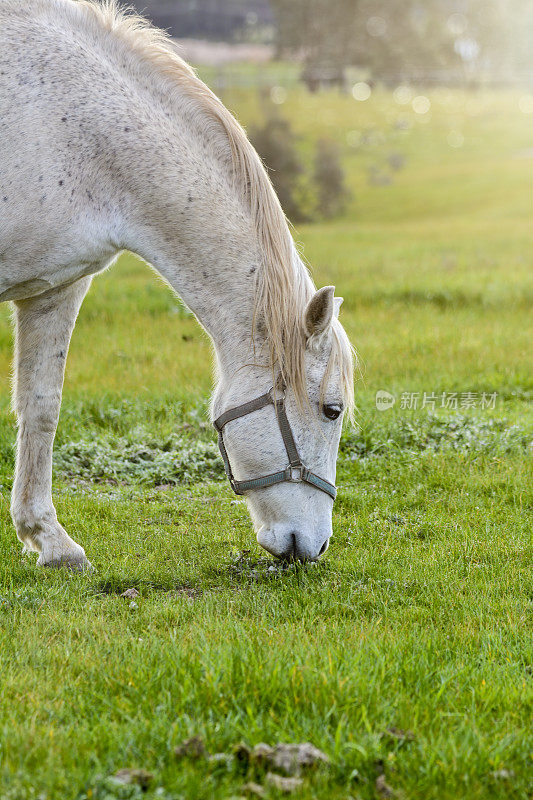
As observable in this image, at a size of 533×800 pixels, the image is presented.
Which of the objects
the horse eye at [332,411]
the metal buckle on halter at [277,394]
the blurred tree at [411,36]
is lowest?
the horse eye at [332,411]

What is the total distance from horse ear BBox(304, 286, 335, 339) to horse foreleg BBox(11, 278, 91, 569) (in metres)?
1.43

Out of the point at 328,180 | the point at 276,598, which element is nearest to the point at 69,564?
the point at 276,598

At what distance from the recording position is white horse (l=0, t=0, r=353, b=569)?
3785 mm

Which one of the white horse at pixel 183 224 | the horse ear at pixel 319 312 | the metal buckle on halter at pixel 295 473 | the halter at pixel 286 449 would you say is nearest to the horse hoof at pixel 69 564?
the white horse at pixel 183 224

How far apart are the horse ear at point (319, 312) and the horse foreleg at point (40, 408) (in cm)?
143

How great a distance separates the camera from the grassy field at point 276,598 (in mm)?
2510

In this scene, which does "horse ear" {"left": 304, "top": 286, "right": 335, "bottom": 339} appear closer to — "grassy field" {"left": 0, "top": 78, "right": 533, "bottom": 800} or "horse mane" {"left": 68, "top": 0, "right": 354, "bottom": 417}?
"horse mane" {"left": 68, "top": 0, "right": 354, "bottom": 417}

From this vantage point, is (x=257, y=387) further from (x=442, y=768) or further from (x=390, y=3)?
(x=390, y=3)

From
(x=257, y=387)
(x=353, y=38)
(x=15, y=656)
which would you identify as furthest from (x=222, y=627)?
(x=353, y=38)

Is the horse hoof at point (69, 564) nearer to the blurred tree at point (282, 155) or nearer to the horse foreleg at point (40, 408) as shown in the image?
the horse foreleg at point (40, 408)

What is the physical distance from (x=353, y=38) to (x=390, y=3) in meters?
5.84

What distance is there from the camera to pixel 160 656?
10.2ft
